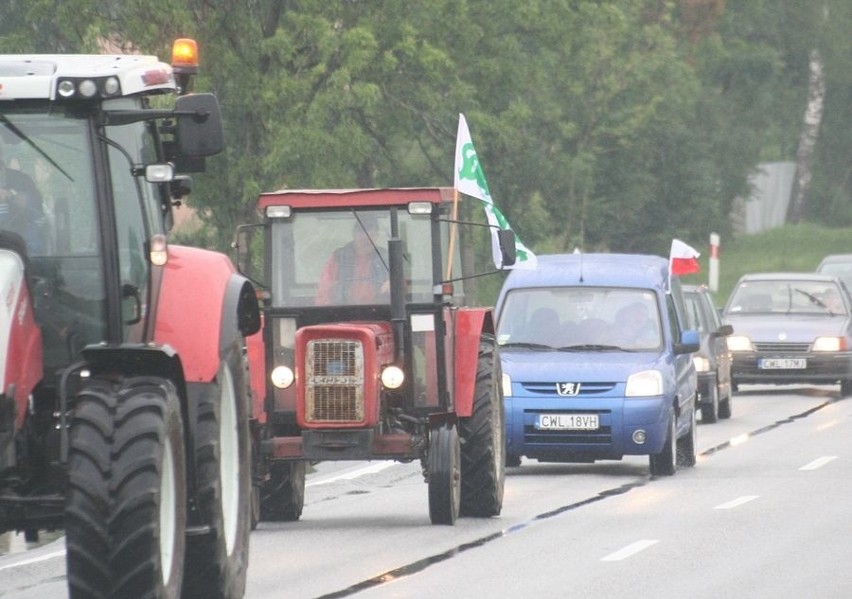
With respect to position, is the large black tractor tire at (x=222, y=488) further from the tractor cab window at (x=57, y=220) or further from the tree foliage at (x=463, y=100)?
the tree foliage at (x=463, y=100)

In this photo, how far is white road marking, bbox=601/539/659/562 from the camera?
12445 mm

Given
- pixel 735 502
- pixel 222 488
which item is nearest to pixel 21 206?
pixel 222 488

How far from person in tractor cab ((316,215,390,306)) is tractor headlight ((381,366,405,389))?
572mm

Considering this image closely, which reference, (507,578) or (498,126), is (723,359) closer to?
(498,126)

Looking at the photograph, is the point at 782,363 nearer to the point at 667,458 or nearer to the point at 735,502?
the point at 667,458

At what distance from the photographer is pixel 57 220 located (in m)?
9.03

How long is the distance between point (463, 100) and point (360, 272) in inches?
788

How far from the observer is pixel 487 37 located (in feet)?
120

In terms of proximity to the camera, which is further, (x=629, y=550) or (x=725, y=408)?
(x=725, y=408)

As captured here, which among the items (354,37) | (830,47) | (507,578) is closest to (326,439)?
(507,578)

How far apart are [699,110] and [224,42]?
1299 inches

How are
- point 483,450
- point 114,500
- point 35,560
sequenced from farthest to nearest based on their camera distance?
point 483,450 < point 35,560 < point 114,500

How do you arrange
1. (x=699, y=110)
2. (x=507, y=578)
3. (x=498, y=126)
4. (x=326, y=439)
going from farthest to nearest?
(x=699, y=110) < (x=498, y=126) < (x=326, y=439) < (x=507, y=578)

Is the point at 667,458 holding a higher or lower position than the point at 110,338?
lower
